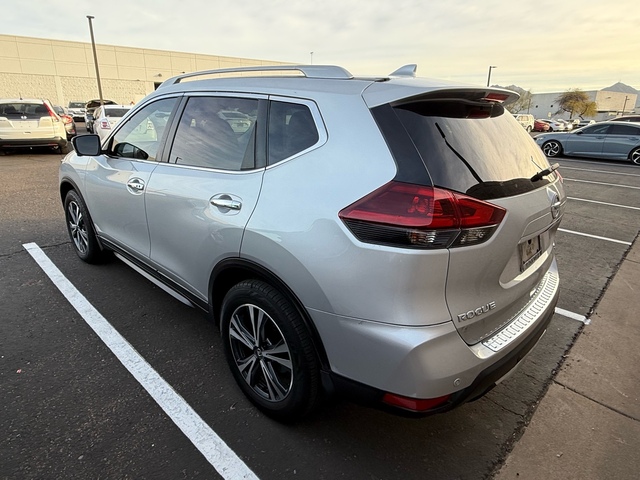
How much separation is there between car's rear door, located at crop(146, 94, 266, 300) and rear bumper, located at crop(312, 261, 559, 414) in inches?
29.7

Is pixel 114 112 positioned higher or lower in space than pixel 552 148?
higher

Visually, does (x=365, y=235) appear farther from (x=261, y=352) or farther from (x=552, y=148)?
(x=552, y=148)

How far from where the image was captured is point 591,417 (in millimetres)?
2420

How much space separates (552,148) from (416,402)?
57.4 ft

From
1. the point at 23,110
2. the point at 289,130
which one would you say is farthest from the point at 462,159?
the point at 23,110

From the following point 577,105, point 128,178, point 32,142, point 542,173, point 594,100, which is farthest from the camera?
point 594,100

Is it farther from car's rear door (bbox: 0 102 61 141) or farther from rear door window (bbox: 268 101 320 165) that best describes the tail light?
car's rear door (bbox: 0 102 61 141)

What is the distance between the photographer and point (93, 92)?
41812 millimetres

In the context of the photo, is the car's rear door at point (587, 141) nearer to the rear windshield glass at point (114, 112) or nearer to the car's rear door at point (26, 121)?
the rear windshield glass at point (114, 112)

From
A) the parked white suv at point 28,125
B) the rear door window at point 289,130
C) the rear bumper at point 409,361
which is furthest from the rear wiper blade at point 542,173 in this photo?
the parked white suv at point 28,125

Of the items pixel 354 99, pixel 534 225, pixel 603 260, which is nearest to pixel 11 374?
pixel 354 99

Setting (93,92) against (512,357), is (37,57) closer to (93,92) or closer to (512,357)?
(93,92)

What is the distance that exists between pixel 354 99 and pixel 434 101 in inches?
14.1

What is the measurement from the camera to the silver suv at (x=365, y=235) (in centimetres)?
163
